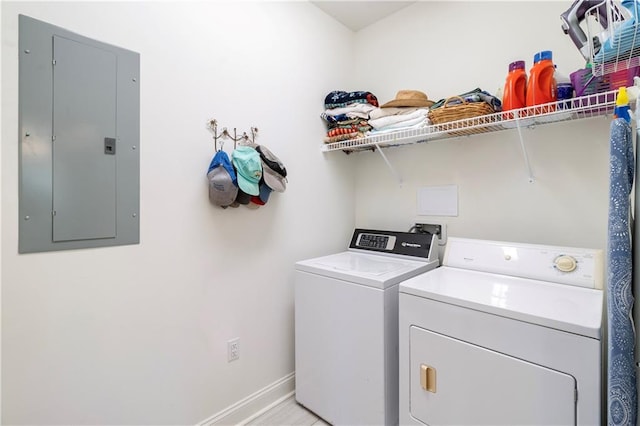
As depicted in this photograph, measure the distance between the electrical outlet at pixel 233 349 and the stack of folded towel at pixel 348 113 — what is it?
1441 mm

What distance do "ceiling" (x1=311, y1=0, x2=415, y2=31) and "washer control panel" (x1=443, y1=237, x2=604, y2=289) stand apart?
1694 millimetres

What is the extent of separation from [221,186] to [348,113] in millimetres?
1061

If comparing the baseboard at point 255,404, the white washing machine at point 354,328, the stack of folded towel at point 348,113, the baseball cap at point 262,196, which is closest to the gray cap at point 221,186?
the baseball cap at point 262,196

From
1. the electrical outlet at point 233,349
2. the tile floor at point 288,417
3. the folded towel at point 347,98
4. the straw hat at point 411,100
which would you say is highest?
the folded towel at point 347,98

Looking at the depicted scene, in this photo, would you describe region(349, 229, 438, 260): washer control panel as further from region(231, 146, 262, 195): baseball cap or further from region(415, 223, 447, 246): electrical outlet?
region(231, 146, 262, 195): baseball cap

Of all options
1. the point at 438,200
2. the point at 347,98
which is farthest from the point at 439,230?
the point at 347,98

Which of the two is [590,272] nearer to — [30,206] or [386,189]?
[386,189]

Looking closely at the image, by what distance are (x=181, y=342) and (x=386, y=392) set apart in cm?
104

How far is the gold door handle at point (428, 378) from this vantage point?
1.28m

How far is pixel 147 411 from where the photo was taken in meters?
1.41

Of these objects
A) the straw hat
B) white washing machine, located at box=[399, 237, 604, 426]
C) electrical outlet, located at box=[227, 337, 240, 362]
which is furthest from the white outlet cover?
electrical outlet, located at box=[227, 337, 240, 362]

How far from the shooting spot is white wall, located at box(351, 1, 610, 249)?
60.3 inches

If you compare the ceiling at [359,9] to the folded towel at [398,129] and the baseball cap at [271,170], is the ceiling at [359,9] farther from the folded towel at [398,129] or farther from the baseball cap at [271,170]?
the baseball cap at [271,170]

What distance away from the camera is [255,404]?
181cm
